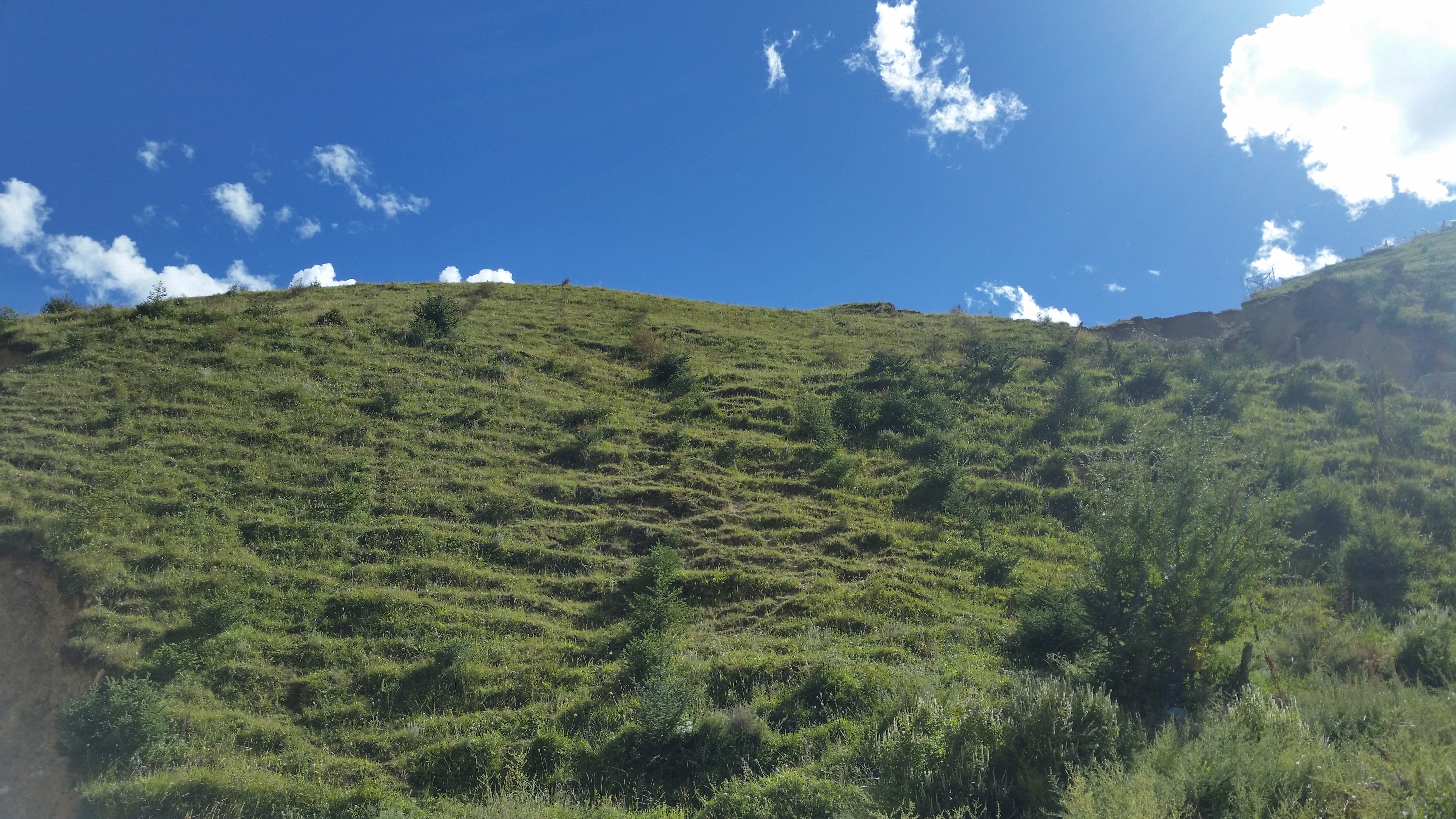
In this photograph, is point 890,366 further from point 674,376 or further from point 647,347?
point 647,347

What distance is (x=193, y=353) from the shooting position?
19625 mm

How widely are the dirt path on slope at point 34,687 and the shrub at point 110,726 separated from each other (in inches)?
12.8

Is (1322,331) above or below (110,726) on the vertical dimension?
above

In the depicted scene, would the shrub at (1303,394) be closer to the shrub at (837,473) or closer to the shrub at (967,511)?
the shrub at (967,511)

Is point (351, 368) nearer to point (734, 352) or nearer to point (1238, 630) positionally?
point (734, 352)

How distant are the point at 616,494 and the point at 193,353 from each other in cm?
1438

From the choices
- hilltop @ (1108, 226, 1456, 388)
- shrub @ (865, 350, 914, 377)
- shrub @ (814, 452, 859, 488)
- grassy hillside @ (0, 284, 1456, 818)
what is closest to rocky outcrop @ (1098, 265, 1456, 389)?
hilltop @ (1108, 226, 1456, 388)

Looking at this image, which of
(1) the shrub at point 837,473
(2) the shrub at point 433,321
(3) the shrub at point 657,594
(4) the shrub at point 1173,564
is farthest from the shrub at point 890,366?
(4) the shrub at point 1173,564

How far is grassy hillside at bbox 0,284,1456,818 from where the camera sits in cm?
696

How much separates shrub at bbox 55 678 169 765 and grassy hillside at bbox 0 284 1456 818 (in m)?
0.06

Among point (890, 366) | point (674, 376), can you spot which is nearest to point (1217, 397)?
point (890, 366)

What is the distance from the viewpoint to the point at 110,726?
8.44 m

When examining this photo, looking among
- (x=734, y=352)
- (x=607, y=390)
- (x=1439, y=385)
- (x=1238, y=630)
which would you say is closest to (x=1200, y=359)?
(x=1439, y=385)

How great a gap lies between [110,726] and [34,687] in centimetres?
247
